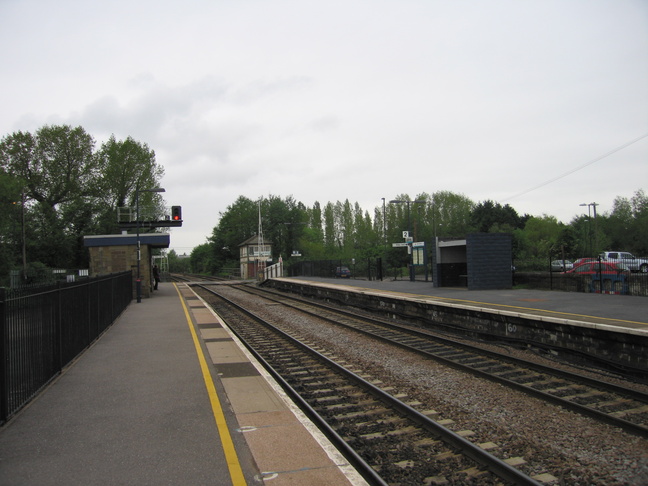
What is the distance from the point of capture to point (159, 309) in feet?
67.9

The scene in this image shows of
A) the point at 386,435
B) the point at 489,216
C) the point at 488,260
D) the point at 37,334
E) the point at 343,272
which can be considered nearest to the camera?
the point at 386,435

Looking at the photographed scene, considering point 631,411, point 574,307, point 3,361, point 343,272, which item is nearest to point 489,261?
point 574,307

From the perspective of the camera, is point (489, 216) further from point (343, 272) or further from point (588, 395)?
point (588, 395)

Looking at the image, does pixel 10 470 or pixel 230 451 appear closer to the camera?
pixel 10 470

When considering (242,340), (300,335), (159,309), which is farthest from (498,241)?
(159,309)

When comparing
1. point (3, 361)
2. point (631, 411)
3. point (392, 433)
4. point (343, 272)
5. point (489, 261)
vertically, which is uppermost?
point (489, 261)

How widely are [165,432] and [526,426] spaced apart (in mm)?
4402

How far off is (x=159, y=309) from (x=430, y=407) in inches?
641

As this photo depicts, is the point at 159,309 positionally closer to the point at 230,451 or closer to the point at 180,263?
the point at 230,451

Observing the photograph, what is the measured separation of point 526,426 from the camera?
6.07 meters

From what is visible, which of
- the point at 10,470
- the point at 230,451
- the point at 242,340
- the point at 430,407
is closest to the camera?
the point at 10,470

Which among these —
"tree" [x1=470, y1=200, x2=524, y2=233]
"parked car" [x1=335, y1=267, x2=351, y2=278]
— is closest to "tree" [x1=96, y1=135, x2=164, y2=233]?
"parked car" [x1=335, y1=267, x2=351, y2=278]

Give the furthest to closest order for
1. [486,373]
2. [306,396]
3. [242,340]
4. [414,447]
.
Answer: [242,340]
[486,373]
[306,396]
[414,447]

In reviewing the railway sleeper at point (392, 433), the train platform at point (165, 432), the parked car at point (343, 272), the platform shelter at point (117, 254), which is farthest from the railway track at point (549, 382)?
the parked car at point (343, 272)
